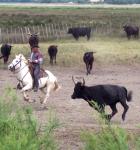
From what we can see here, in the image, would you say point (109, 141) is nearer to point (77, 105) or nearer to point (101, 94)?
point (101, 94)

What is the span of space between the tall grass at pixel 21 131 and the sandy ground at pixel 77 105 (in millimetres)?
1818

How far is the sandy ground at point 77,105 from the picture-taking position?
1441 cm

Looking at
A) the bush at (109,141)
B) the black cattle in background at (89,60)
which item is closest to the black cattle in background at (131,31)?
the black cattle in background at (89,60)

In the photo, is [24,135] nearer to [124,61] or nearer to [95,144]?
[95,144]

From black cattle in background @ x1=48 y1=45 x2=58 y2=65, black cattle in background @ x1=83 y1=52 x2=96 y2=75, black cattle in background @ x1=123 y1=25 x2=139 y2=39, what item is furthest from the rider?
black cattle in background @ x1=123 y1=25 x2=139 y2=39

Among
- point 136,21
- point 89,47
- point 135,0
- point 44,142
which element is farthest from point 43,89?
point 135,0

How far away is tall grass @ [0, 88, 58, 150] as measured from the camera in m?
9.28

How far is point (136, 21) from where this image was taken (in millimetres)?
57500

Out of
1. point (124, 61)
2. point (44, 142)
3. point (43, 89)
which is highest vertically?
point (44, 142)

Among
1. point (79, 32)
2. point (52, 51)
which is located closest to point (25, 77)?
point (52, 51)

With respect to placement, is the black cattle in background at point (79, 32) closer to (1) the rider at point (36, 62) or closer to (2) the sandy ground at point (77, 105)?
(2) the sandy ground at point (77, 105)

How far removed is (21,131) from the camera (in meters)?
10.3

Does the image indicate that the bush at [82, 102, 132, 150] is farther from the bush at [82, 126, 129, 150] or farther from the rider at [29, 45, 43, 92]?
the rider at [29, 45, 43, 92]

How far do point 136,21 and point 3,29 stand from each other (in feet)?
45.9
